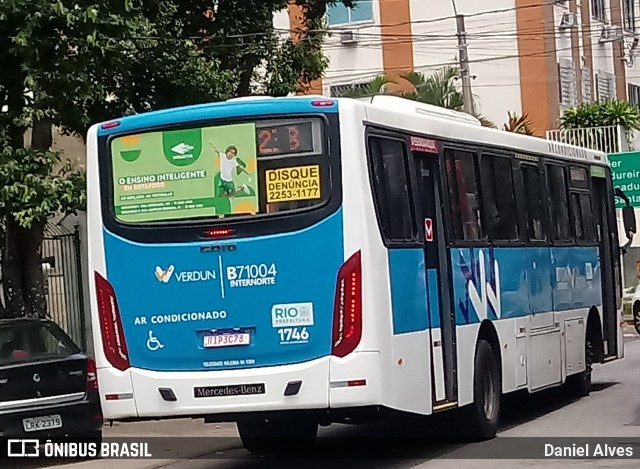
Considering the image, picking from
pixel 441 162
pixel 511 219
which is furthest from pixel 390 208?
pixel 511 219

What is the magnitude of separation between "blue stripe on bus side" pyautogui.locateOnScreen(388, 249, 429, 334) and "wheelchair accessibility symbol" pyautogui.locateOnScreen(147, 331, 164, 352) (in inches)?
81.1

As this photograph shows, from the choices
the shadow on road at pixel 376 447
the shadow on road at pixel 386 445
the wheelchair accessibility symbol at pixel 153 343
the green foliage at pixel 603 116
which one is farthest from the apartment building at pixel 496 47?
the wheelchair accessibility symbol at pixel 153 343

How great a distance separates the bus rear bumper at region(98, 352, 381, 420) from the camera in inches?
414

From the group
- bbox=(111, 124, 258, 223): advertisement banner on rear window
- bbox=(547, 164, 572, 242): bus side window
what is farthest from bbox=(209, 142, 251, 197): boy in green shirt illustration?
bbox=(547, 164, 572, 242): bus side window

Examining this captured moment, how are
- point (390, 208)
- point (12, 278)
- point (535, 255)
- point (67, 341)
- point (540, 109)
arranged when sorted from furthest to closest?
point (540, 109) → point (12, 278) → point (535, 255) → point (67, 341) → point (390, 208)

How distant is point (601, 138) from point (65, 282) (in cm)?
2021

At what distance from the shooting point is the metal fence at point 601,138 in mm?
36844

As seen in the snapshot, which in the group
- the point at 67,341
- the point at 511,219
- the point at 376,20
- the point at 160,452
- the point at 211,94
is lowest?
the point at 160,452

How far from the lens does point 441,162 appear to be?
42.2 feet

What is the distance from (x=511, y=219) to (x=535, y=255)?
94 cm

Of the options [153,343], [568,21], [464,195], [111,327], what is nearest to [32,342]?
[111,327]

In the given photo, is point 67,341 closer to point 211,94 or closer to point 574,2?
point 211,94

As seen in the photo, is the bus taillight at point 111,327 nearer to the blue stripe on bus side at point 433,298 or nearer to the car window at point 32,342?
the car window at point 32,342

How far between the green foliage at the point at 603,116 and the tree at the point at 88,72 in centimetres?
1698
